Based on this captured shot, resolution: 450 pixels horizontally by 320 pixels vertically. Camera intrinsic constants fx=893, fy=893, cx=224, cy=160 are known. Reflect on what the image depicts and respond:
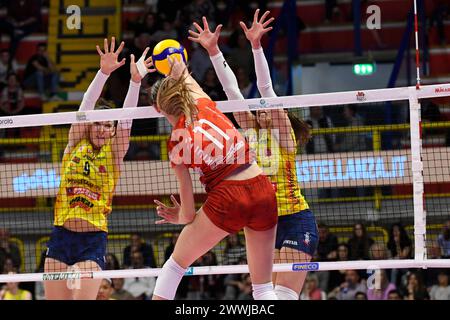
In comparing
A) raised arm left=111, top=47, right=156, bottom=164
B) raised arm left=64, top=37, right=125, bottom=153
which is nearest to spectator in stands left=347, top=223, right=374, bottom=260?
raised arm left=111, top=47, right=156, bottom=164

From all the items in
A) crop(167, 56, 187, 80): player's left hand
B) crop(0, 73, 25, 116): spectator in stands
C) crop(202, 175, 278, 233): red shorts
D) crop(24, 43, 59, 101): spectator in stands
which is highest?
crop(24, 43, 59, 101): spectator in stands

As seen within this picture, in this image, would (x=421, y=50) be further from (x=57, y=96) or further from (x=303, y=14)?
(x=57, y=96)

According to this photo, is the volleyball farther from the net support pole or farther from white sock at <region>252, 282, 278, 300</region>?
white sock at <region>252, 282, 278, 300</region>

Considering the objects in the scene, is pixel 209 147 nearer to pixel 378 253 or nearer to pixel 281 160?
pixel 281 160

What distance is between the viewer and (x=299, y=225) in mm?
8250

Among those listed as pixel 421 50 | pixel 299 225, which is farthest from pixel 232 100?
pixel 421 50

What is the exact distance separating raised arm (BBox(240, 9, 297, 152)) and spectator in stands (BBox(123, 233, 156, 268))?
225 inches

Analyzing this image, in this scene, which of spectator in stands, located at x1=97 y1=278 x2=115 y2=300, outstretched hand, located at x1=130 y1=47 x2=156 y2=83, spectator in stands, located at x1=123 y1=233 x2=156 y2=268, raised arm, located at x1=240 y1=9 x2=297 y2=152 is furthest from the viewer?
spectator in stands, located at x1=123 y1=233 x2=156 y2=268

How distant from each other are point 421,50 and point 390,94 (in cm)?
953

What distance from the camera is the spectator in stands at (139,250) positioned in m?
13.8

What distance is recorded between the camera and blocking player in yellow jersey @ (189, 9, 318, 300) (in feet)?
26.4

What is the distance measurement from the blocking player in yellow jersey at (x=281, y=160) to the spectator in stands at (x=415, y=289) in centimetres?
522

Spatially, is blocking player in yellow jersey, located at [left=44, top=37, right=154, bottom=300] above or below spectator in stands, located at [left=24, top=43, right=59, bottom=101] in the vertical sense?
below

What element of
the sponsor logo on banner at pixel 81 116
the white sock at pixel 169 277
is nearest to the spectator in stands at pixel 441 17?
the sponsor logo on banner at pixel 81 116
